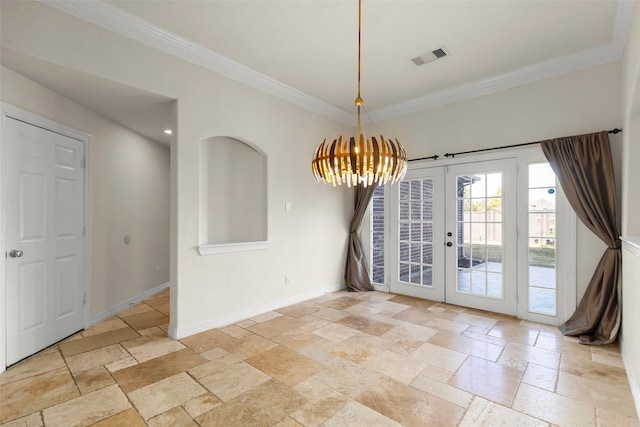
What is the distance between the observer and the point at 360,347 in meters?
3.06

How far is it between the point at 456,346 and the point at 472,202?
2065 millimetres

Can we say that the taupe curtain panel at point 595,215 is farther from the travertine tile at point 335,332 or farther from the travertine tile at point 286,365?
the travertine tile at point 286,365

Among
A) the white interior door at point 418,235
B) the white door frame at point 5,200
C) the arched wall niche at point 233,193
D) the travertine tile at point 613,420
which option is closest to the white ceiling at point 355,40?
the white door frame at point 5,200

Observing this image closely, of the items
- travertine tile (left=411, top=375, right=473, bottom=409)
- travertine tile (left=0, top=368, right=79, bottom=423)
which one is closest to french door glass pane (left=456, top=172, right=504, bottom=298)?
travertine tile (left=411, top=375, right=473, bottom=409)

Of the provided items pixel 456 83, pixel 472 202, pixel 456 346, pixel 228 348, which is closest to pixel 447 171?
pixel 472 202

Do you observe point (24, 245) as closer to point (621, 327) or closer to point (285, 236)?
point (285, 236)

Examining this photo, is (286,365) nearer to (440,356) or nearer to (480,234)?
(440,356)

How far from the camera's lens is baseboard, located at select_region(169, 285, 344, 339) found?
3305 millimetres

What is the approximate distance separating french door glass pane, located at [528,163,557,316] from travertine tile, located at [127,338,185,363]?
4.09m

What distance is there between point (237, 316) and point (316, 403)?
1.92 meters

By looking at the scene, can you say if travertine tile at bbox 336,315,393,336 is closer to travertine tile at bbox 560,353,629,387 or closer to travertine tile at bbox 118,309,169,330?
travertine tile at bbox 560,353,629,387

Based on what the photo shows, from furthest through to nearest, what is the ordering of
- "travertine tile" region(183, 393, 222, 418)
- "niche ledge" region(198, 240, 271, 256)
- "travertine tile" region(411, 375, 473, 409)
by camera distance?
1. "niche ledge" region(198, 240, 271, 256)
2. "travertine tile" region(411, 375, 473, 409)
3. "travertine tile" region(183, 393, 222, 418)

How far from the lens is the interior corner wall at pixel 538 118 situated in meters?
3.37

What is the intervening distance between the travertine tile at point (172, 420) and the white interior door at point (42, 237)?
5.71 feet
